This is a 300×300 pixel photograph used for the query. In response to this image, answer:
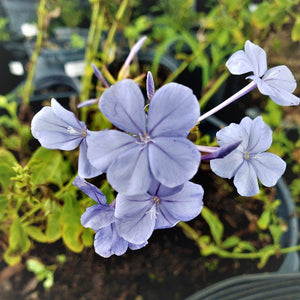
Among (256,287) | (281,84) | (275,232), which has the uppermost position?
(281,84)

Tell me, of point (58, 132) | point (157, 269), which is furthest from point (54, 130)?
point (157, 269)

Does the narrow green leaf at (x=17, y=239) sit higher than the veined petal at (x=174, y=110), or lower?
lower

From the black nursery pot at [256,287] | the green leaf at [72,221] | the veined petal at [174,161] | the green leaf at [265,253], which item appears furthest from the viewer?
the green leaf at [265,253]

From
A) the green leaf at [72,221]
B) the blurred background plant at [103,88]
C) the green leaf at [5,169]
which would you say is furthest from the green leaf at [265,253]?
the green leaf at [5,169]

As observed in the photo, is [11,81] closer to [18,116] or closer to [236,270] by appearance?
[18,116]

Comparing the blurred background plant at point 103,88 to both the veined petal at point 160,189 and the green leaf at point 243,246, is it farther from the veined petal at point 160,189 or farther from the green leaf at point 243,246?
the veined petal at point 160,189

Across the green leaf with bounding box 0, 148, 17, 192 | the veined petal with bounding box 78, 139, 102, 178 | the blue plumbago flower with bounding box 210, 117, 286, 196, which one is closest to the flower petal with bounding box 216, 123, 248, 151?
the blue plumbago flower with bounding box 210, 117, 286, 196

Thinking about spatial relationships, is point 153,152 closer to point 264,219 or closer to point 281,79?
point 281,79
